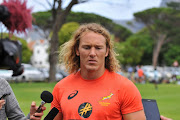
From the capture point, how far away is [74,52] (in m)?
3.78

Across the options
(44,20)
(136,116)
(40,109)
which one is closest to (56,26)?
(44,20)

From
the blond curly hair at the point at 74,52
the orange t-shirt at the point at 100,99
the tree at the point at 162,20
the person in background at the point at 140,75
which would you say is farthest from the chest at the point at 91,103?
the tree at the point at 162,20

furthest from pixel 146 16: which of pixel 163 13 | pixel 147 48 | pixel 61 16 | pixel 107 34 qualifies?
pixel 107 34

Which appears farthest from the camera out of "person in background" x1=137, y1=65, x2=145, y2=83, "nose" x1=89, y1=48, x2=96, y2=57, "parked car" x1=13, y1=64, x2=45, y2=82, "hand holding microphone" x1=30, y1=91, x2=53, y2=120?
"person in background" x1=137, y1=65, x2=145, y2=83

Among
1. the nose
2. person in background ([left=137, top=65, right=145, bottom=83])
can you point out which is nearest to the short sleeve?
the nose

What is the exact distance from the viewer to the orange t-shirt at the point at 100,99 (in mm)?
3209

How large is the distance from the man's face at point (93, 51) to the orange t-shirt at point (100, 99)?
155 mm

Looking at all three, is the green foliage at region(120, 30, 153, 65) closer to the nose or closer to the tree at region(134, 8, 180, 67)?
the tree at region(134, 8, 180, 67)

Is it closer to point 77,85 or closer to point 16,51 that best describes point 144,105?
point 77,85

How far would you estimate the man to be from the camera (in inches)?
127

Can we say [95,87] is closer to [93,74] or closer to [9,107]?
[93,74]

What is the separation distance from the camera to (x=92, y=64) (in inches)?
133

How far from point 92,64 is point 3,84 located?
0.85 m

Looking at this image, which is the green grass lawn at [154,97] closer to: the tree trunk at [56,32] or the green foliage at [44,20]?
the tree trunk at [56,32]
